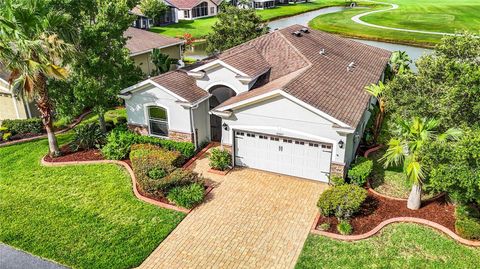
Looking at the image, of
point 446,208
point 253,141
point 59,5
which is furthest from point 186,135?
point 446,208

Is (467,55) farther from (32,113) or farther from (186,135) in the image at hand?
(32,113)

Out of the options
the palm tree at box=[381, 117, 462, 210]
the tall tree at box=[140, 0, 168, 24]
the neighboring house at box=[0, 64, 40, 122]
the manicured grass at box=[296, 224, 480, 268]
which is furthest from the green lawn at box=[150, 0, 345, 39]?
the manicured grass at box=[296, 224, 480, 268]

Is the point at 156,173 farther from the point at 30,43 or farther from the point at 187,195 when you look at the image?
the point at 30,43

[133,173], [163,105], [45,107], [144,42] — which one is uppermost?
[144,42]

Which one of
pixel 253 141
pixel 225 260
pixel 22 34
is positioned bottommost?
pixel 225 260

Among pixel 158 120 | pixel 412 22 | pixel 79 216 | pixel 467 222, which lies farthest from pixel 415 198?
pixel 412 22

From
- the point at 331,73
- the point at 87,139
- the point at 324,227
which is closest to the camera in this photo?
the point at 324,227
